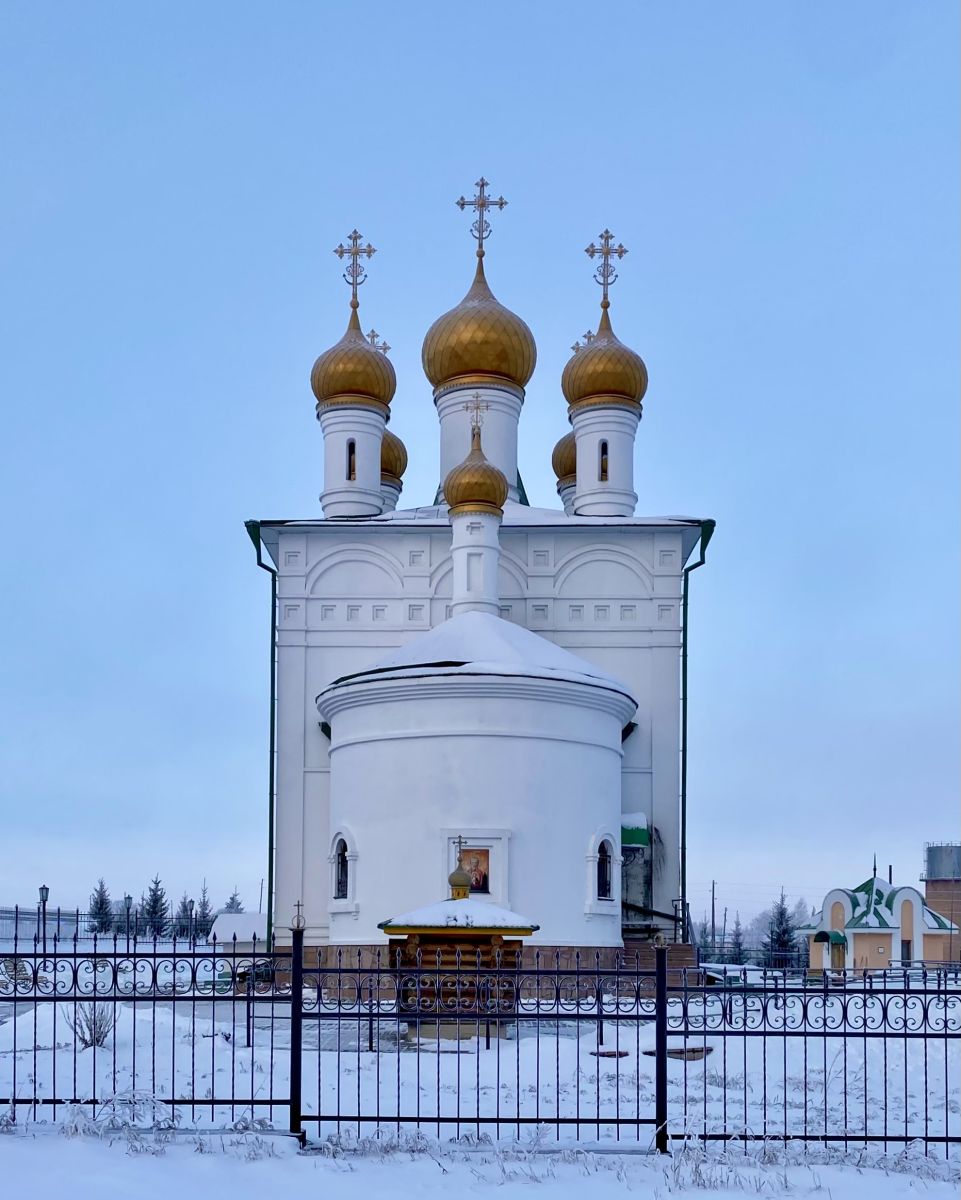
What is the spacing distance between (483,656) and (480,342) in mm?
6876

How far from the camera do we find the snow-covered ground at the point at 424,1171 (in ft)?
22.5

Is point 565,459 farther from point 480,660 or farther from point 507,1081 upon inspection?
point 507,1081

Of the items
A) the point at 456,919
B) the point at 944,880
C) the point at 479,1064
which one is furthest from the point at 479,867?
the point at 944,880

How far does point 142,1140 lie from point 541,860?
11442 mm

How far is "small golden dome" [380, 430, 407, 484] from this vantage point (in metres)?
28.1

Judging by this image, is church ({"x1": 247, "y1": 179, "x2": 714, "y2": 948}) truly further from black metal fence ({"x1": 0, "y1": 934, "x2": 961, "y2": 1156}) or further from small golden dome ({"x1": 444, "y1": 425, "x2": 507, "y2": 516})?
black metal fence ({"x1": 0, "y1": 934, "x2": 961, "y2": 1156})

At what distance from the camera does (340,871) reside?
20031 mm

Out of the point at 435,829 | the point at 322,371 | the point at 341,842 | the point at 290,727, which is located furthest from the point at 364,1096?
the point at 322,371

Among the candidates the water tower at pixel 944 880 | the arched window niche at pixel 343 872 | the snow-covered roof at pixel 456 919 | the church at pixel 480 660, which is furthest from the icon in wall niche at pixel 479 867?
the water tower at pixel 944 880

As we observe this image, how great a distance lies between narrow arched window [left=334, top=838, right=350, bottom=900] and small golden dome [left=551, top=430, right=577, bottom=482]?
1049cm

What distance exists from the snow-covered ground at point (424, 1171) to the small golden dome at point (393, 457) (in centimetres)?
2107

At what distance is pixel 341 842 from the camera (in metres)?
20.0

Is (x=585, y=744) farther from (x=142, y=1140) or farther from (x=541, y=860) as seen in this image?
(x=142, y=1140)

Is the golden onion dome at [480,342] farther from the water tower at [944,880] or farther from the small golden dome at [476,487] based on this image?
the water tower at [944,880]
